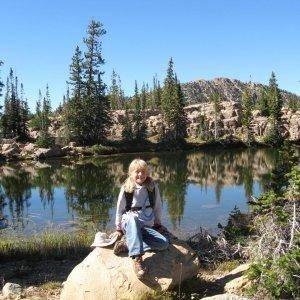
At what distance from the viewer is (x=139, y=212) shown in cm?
801

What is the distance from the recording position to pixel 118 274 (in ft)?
24.6

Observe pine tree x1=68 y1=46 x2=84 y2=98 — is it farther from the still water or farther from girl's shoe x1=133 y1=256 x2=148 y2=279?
girl's shoe x1=133 y1=256 x2=148 y2=279

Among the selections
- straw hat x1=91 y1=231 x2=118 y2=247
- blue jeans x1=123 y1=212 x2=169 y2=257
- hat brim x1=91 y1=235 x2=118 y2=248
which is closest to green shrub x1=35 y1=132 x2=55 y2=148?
straw hat x1=91 y1=231 x2=118 y2=247

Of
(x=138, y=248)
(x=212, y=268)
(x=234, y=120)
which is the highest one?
(x=234, y=120)

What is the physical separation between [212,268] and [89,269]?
3.41m

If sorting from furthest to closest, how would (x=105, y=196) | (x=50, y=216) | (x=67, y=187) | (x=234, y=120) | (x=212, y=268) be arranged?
(x=234, y=120), (x=67, y=187), (x=105, y=196), (x=50, y=216), (x=212, y=268)

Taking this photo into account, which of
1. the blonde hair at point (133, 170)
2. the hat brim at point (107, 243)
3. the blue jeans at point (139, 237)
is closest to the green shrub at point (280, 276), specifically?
the blue jeans at point (139, 237)

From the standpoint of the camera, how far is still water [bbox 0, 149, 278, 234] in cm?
2262

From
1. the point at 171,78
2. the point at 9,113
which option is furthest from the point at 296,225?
the point at 171,78

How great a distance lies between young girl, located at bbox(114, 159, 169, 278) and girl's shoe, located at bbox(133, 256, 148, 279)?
0.74 feet

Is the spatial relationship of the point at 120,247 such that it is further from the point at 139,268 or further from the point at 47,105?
the point at 47,105

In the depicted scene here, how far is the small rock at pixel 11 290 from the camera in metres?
8.82

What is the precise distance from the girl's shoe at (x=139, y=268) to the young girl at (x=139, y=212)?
226 millimetres

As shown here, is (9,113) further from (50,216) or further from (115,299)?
(115,299)
